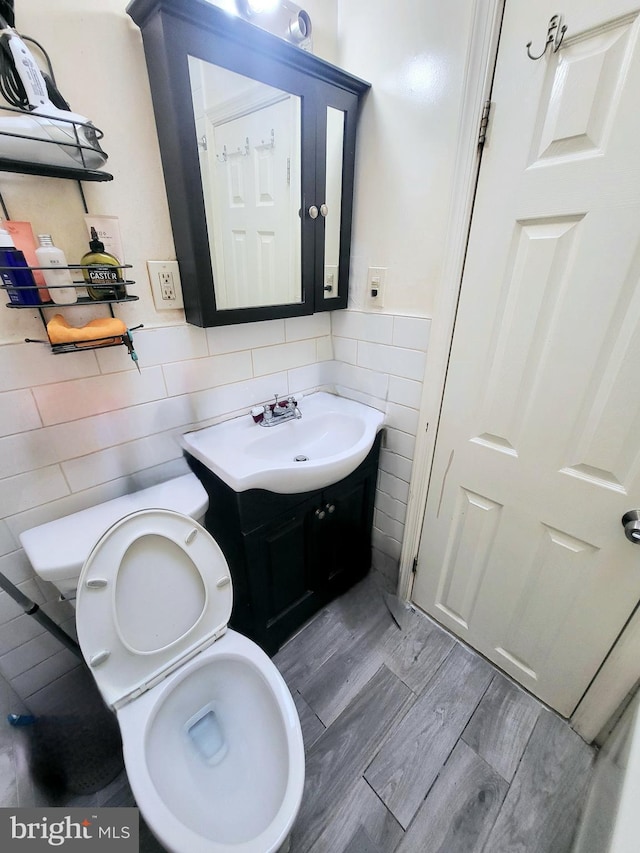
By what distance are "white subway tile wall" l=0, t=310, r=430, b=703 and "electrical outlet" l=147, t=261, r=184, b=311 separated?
70 mm

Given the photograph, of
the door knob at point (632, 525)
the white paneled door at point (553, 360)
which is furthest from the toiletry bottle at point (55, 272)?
the door knob at point (632, 525)

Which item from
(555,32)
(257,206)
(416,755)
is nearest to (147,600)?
(416,755)

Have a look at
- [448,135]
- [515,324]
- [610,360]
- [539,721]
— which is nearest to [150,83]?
[448,135]

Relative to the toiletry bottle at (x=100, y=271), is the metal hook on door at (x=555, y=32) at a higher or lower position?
higher

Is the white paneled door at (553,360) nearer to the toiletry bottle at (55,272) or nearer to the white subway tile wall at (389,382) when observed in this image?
the white subway tile wall at (389,382)

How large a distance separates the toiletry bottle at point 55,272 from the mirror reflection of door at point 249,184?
0.36 m

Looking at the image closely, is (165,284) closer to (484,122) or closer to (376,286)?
(376,286)

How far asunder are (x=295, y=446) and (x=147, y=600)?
0.68 meters

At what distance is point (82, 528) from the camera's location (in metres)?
0.89

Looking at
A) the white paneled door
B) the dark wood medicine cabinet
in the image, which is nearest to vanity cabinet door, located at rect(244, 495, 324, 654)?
the white paneled door

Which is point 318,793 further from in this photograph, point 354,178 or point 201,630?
point 354,178

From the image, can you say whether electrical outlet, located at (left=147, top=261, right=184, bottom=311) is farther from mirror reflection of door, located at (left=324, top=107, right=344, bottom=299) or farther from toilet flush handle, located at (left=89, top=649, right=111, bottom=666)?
toilet flush handle, located at (left=89, top=649, right=111, bottom=666)

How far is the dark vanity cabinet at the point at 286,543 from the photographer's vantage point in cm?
106

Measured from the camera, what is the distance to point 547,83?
0.74 meters
